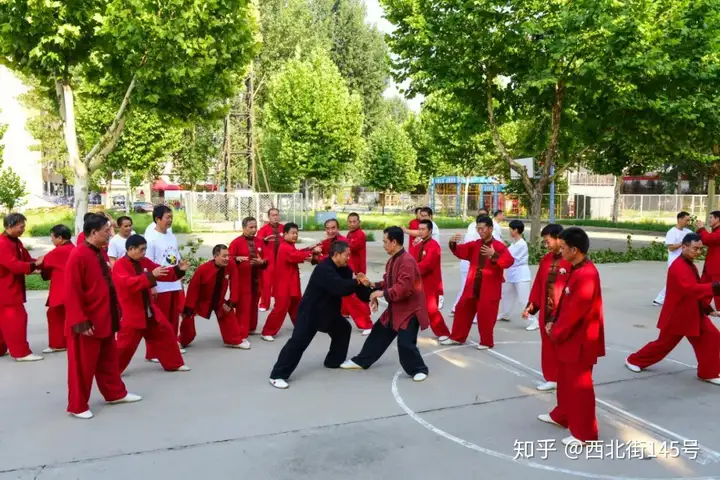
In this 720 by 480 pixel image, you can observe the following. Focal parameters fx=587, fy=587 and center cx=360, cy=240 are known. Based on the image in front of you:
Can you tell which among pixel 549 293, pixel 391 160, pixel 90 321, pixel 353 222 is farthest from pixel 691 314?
pixel 391 160

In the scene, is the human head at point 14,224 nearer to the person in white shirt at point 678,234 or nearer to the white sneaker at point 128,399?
the white sneaker at point 128,399

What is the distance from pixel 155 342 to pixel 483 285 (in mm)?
4231

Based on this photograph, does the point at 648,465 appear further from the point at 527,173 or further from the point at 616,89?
the point at 527,173

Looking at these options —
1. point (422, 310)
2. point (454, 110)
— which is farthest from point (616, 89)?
point (422, 310)

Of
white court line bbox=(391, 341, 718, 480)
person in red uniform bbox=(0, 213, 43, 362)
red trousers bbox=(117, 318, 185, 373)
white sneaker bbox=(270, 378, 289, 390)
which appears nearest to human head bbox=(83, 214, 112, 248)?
red trousers bbox=(117, 318, 185, 373)

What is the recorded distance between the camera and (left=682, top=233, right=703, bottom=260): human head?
647 cm

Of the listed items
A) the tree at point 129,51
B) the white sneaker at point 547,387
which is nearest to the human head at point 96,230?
the white sneaker at point 547,387

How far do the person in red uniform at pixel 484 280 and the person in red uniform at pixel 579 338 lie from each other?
2529 millimetres

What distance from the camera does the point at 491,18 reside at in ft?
52.4

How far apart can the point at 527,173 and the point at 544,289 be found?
1327 centimetres

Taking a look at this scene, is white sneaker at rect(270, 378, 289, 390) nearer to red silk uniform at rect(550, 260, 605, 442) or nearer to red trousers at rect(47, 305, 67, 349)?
red silk uniform at rect(550, 260, 605, 442)

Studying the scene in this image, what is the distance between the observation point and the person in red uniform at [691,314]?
6.43 metres

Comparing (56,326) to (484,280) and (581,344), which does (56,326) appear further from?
(581,344)

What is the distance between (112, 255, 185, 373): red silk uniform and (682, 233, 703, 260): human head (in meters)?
5.72
